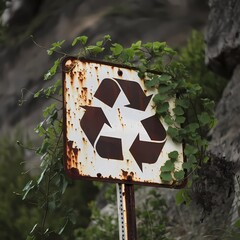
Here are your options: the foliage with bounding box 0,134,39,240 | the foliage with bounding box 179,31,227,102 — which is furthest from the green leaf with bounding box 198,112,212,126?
the foliage with bounding box 0,134,39,240

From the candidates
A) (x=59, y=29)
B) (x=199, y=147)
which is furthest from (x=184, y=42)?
(x=199, y=147)

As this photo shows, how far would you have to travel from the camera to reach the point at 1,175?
1219 cm

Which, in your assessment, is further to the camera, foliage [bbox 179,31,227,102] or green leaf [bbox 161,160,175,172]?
foliage [bbox 179,31,227,102]

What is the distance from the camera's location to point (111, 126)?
12.7 feet

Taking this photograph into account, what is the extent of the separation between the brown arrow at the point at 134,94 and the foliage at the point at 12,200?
18.2ft

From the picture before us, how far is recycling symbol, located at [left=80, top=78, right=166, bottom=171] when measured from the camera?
12.5 feet

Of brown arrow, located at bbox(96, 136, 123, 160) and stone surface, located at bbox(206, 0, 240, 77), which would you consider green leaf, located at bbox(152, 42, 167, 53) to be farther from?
stone surface, located at bbox(206, 0, 240, 77)

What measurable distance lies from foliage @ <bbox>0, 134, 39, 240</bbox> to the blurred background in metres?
0.01

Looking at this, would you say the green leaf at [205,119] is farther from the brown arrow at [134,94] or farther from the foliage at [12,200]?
the foliage at [12,200]

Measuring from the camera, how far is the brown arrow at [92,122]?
12.5 feet

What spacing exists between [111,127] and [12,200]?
773 centimetres

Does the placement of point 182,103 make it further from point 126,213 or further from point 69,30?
point 69,30

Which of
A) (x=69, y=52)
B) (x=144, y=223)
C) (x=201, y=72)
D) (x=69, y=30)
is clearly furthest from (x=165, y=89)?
(x=69, y=30)

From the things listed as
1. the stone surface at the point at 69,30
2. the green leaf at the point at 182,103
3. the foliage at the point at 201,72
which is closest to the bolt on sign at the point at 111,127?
the green leaf at the point at 182,103
